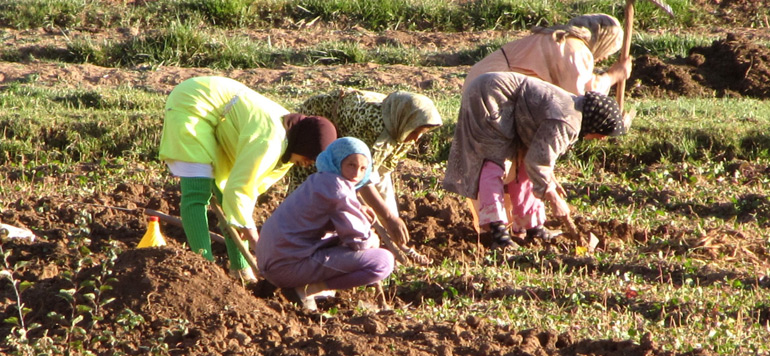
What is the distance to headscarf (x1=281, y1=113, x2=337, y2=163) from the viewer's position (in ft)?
18.4

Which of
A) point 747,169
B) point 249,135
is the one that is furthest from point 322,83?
point 249,135

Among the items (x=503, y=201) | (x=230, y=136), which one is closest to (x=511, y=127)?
(x=503, y=201)

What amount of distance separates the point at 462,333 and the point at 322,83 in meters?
6.39

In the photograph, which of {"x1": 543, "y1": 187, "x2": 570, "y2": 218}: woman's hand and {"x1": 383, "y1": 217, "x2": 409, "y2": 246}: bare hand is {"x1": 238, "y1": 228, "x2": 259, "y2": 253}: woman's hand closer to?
{"x1": 383, "y1": 217, "x2": 409, "y2": 246}: bare hand

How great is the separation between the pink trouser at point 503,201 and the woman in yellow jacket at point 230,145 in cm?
132

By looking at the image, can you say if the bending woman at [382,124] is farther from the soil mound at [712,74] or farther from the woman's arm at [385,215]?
the soil mound at [712,74]

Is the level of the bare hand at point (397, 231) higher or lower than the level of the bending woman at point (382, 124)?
lower

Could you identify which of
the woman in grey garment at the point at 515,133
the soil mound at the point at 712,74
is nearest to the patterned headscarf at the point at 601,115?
the woman in grey garment at the point at 515,133

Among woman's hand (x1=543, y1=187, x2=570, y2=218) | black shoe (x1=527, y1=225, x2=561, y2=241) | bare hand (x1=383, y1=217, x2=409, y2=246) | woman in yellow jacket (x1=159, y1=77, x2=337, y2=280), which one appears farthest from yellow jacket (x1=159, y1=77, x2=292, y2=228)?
black shoe (x1=527, y1=225, x2=561, y2=241)

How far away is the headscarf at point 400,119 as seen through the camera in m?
5.97

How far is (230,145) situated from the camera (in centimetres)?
588

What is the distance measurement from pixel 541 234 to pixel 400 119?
142cm

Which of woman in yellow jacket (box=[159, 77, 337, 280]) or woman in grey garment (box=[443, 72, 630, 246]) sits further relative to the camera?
woman in grey garment (box=[443, 72, 630, 246])

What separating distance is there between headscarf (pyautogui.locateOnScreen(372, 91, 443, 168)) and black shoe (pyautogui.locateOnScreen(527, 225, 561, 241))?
118cm
